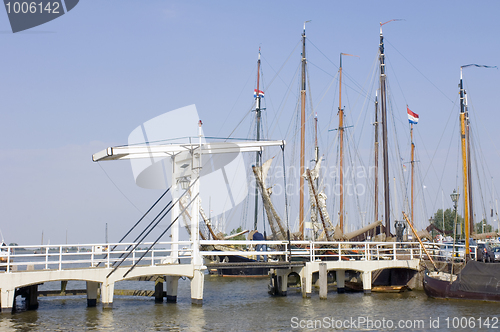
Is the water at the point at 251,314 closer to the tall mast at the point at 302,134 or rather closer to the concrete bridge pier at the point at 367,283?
the concrete bridge pier at the point at 367,283

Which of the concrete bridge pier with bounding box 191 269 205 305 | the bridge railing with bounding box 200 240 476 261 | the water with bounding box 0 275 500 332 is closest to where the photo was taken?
the water with bounding box 0 275 500 332

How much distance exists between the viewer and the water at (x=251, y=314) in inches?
731

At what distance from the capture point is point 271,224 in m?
33.8

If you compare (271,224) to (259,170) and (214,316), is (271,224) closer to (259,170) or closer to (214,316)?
(259,170)

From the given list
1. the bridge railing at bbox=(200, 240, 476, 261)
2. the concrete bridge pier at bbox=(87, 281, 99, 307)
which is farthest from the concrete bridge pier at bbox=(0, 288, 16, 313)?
the bridge railing at bbox=(200, 240, 476, 261)

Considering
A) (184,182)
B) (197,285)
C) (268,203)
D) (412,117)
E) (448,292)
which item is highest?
(412,117)

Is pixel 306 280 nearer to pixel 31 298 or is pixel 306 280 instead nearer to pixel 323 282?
pixel 323 282

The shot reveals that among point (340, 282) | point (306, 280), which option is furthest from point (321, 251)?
point (306, 280)

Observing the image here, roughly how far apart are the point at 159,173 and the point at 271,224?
10.7m

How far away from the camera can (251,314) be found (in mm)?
21641

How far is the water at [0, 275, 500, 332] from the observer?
1858cm

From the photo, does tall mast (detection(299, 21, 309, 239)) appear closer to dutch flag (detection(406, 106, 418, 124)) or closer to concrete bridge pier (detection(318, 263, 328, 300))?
concrete bridge pier (detection(318, 263, 328, 300))

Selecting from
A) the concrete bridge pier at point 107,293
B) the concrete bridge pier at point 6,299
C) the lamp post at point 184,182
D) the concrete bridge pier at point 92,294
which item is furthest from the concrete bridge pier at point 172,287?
the concrete bridge pier at point 6,299

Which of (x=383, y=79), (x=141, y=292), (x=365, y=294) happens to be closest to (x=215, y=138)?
(x=141, y=292)
